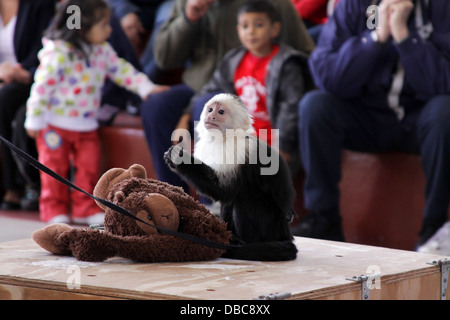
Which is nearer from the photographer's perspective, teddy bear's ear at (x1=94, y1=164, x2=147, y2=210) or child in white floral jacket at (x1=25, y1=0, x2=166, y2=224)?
teddy bear's ear at (x1=94, y1=164, x2=147, y2=210)

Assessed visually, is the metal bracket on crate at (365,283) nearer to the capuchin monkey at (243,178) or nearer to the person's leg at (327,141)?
the capuchin monkey at (243,178)

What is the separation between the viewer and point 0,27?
120 inches

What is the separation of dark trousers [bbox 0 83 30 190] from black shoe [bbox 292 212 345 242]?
1251 millimetres

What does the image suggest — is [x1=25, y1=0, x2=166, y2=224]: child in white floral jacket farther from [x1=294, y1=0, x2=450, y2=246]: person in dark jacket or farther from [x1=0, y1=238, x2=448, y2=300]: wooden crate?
[x1=0, y1=238, x2=448, y2=300]: wooden crate

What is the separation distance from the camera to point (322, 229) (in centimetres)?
218

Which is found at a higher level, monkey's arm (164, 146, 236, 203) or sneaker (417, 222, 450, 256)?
monkey's arm (164, 146, 236, 203)

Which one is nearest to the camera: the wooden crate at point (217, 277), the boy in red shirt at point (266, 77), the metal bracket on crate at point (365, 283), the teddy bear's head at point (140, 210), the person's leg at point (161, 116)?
the wooden crate at point (217, 277)

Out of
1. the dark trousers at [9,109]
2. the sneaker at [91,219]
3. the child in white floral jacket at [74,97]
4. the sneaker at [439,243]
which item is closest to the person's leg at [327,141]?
the sneaker at [439,243]

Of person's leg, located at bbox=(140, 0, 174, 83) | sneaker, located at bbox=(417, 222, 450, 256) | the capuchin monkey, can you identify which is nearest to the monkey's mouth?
the capuchin monkey

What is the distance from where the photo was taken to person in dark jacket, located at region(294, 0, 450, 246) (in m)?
2.11

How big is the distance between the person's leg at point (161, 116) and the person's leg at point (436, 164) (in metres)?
0.83

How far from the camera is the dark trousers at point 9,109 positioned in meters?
2.83

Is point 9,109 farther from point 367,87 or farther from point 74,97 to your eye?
point 367,87

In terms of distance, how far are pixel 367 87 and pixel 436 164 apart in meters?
0.33
